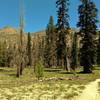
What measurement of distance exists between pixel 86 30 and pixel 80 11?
3.56 meters

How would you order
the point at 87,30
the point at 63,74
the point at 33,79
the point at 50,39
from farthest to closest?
the point at 50,39 < the point at 87,30 < the point at 63,74 < the point at 33,79

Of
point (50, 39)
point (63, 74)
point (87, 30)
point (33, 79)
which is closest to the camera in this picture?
point (33, 79)

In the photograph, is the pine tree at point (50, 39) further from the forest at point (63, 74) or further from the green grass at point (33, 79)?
the green grass at point (33, 79)

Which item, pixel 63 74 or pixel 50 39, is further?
pixel 50 39

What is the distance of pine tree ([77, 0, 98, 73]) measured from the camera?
4991 centimetres

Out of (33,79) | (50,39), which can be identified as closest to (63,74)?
(33,79)

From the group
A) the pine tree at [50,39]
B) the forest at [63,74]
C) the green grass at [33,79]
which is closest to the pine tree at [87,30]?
the forest at [63,74]

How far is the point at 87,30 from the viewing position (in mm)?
51344

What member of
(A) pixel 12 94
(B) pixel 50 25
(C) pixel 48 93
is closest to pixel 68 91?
(C) pixel 48 93

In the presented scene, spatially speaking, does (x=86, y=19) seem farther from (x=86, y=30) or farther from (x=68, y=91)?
(x=68, y=91)

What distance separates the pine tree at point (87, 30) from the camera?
49906 mm

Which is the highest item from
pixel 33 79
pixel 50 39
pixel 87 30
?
pixel 50 39

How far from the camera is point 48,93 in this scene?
2472cm

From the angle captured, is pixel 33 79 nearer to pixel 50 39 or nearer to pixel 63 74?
pixel 63 74
